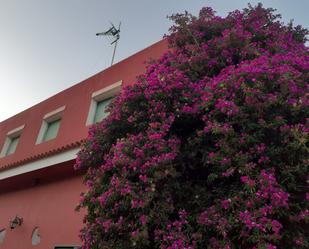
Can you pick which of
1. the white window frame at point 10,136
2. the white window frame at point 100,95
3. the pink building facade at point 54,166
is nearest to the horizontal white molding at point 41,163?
the pink building facade at point 54,166

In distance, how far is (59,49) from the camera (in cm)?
1238

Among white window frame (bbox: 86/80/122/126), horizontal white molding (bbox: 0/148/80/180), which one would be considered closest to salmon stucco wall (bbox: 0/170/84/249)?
horizontal white molding (bbox: 0/148/80/180)

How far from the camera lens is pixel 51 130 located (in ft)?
38.0

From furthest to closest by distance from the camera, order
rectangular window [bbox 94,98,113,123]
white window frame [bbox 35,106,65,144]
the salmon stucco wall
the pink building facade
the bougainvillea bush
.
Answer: white window frame [bbox 35,106,65,144] → rectangular window [bbox 94,98,113,123] → the pink building facade → the salmon stucco wall → the bougainvillea bush

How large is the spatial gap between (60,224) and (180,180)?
4760 mm

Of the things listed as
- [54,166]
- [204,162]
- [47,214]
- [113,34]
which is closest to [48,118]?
[54,166]

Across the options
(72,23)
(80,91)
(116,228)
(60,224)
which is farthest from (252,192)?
(72,23)

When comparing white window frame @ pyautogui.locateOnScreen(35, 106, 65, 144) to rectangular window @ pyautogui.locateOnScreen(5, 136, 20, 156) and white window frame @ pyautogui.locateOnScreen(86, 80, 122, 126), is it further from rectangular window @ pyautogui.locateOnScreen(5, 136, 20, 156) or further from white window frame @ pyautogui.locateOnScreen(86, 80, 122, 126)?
rectangular window @ pyautogui.locateOnScreen(5, 136, 20, 156)

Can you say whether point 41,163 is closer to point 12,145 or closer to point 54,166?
point 54,166

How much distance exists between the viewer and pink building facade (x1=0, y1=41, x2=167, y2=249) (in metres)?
8.26

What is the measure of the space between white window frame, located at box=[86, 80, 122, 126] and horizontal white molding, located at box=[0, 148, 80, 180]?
66.2 inches

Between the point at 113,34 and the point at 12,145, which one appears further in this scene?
the point at 113,34

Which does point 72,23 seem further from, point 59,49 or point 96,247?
point 96,247

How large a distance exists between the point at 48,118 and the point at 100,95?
2.99 m
